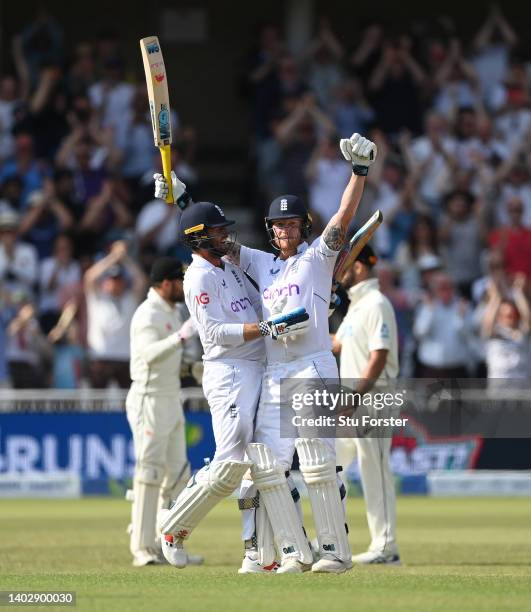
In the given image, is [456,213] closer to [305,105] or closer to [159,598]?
[305,105]

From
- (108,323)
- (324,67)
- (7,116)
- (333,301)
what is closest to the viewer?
(333,301)

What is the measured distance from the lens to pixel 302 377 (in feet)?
27.5

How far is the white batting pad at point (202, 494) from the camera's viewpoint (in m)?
8.35

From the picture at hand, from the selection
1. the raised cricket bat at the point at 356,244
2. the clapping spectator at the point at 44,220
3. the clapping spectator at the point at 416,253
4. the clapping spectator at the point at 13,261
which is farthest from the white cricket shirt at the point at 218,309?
the clapping spectator at the point at 44,220

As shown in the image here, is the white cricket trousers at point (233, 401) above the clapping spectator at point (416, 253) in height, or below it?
below

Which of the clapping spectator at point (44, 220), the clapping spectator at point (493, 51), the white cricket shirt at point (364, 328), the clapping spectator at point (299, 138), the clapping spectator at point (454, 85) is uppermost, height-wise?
the clapping spectator at point (493, 51)

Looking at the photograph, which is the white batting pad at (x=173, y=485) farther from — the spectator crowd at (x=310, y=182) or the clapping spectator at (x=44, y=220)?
the clapping spectator at (x=44, y=220)

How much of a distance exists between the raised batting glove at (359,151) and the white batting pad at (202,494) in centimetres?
170

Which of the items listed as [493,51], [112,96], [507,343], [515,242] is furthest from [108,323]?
[493,51]

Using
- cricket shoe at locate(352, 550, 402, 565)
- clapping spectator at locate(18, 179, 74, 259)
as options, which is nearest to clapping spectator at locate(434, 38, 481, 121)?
clapping spectator at locate(18, 179, 74, 259)

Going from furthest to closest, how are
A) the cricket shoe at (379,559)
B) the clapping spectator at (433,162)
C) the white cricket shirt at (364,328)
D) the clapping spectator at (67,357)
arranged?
1. the clapping spectator at (433,162)
2. the clapping spectator at (67,357)
3. the white cricket shirt at (364,328)
4. the cricket shoe at (379,559)

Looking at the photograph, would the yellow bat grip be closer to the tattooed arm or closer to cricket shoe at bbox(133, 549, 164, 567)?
the tattooed arm

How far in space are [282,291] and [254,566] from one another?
4.98 feet

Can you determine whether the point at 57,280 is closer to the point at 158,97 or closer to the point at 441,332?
the point at 441,332
